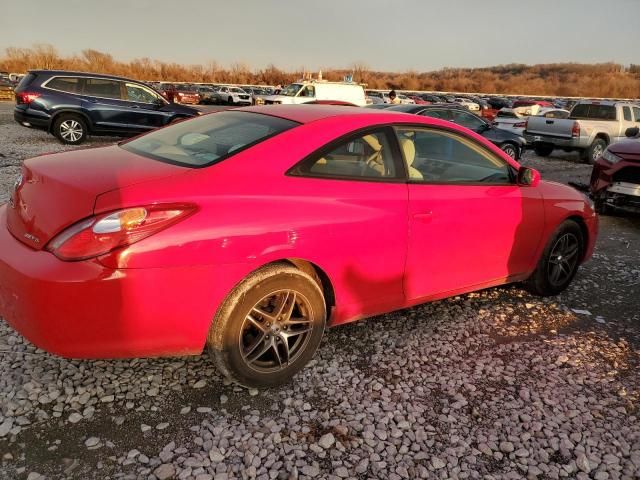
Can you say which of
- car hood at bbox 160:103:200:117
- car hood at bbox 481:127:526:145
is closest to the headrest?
car hood at bbox 481:127:526:145

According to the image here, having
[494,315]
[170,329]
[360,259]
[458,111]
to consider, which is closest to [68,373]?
[170,329]

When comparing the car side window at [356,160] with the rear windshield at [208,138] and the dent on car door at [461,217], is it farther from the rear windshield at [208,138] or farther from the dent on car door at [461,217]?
the rear windshield at [208,138]

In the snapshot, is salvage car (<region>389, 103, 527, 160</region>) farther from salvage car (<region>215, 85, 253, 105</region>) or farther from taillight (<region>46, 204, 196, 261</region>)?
salvage car (<region>215, 85, 253, 105</region>)

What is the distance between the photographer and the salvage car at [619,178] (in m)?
6.97

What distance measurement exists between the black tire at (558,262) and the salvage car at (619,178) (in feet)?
10.6

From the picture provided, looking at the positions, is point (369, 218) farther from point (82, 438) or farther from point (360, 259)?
point (82, 438)

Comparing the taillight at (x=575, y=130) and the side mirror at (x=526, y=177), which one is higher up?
the taillight at (x=575, y=130)

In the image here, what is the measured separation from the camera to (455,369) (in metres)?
3.14

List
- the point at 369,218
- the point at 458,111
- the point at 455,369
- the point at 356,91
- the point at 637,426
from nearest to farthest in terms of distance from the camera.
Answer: the point at 637,426
the point at 369,218
the point at 455,369
the point at 458,111
the point at 356,91

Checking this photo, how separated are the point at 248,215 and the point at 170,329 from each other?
0.65m

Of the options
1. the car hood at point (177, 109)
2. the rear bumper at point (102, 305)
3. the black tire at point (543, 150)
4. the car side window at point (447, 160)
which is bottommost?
the rear bumper at point (102, 305)

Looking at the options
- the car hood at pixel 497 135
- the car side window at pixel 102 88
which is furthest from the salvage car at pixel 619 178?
the car side window at pixel 102 88

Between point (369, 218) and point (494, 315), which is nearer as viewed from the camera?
point (369, 218)

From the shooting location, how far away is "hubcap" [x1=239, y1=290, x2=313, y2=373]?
268cm
